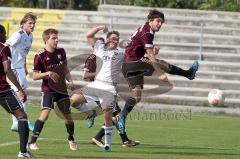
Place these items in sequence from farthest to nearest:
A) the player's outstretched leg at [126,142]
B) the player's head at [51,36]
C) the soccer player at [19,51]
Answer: the soccer player at [19,51] < the player's outstretched leg at [126,142] < the player's head at [51,36]

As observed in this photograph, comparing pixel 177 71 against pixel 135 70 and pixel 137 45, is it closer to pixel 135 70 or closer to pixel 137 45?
pixel 135 70

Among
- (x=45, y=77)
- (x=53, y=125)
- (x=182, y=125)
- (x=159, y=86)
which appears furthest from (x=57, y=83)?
(x=159, y=86)

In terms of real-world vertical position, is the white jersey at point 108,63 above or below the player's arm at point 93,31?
below

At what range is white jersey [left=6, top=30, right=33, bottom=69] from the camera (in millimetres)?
16906

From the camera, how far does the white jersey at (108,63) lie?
46.1 feet

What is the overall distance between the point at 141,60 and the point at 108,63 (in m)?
1.90

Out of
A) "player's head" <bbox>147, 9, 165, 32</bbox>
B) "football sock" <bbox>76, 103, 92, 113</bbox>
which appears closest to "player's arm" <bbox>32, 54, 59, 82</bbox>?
"player's head" <bbox>147, 9, 165, 32</bbox>

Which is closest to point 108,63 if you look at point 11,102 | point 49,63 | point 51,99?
point 49,63

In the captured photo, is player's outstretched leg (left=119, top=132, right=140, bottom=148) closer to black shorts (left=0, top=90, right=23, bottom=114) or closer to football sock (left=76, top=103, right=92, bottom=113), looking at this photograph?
football sock (left=76, top=103, right=92, bottom=113)

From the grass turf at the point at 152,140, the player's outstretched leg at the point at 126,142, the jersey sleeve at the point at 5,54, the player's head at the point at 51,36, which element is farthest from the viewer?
the player's outstretched leg at the point at 126,142

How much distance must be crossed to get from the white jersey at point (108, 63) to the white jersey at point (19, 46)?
3.09 meters

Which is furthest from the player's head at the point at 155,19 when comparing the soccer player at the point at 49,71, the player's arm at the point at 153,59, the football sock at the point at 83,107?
the football sock at the point at 83,107

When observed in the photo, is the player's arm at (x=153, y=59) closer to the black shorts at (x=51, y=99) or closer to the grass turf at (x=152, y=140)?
the grass turf at (x=152, y=140)

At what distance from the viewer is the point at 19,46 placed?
56.1ft
